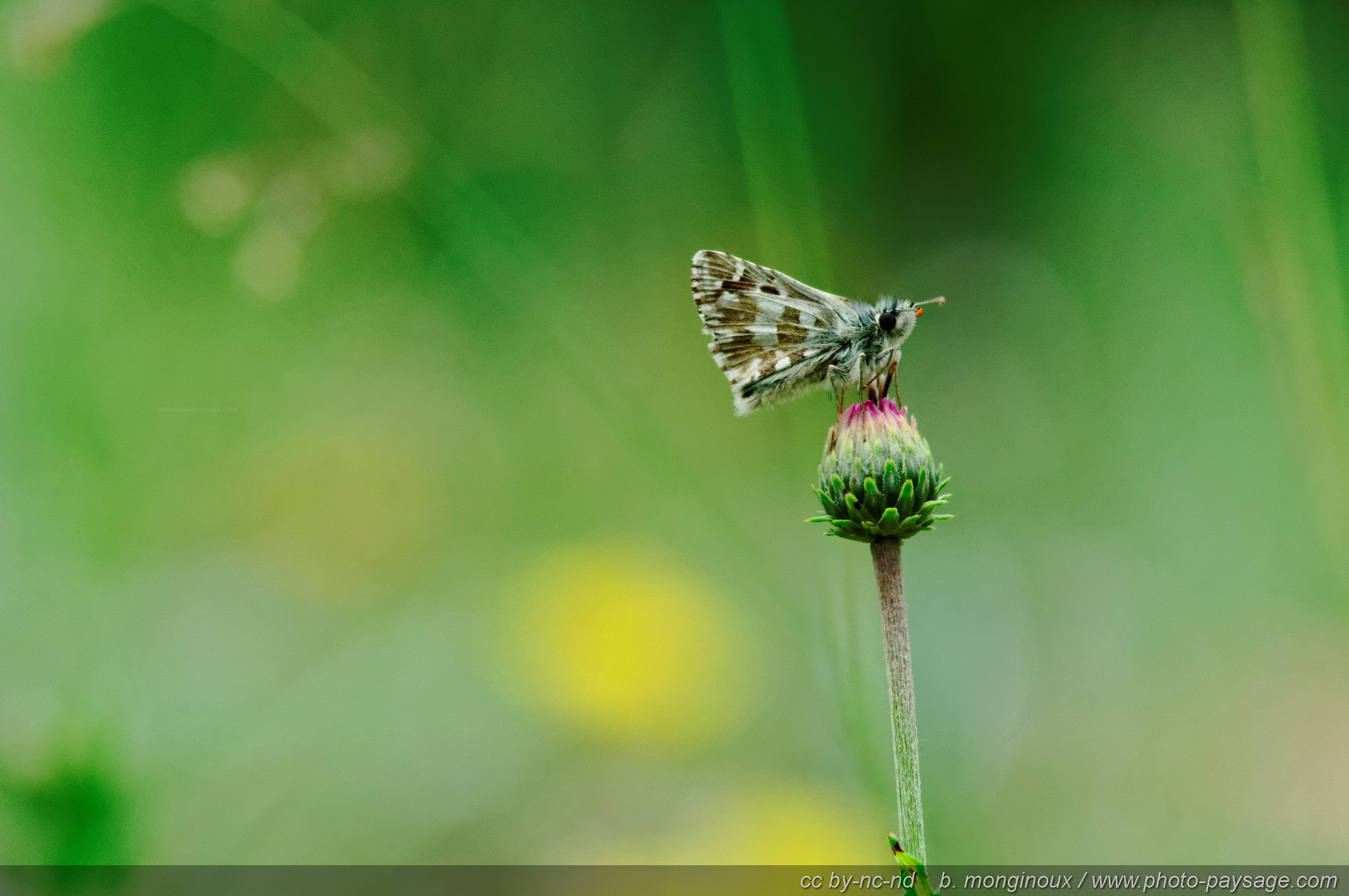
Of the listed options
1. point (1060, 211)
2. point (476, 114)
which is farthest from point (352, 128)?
point (1060, 211)

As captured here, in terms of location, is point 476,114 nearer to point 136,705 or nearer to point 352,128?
point 352,128

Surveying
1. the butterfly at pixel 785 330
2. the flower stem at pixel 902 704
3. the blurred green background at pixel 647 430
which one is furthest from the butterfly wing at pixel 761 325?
the blurred green background at pixel 647 430

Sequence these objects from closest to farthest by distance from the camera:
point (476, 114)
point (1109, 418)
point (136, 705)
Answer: point (136, 705) → point (1109, 418) → point (476, 114)

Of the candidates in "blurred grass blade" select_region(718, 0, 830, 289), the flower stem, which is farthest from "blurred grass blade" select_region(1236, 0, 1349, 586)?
the flower stem

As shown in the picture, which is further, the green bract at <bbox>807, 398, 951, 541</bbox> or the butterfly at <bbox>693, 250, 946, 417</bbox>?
the butterfly at <bbox>693, 250, 946, 417</bbox>

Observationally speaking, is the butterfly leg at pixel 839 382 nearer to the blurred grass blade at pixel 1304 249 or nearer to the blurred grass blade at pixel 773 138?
the blurred grass blade at pixel 773 138

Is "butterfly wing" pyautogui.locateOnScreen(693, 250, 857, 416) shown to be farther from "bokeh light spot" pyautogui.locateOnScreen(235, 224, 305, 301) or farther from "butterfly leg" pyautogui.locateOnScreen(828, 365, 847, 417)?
"bokeh light spot" pyautogui.locateOnScreen(235, 224, 305, 301)

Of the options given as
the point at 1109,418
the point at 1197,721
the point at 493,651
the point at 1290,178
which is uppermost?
the point at 1290,178

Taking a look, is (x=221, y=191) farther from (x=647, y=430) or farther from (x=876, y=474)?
(x=876, y=474)
